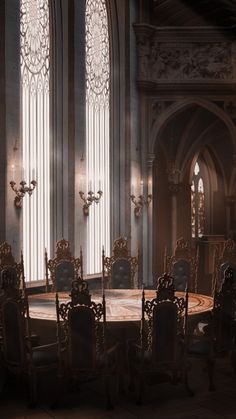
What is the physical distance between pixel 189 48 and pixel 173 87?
99cm

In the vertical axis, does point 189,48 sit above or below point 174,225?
above

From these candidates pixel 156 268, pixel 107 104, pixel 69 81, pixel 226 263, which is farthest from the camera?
pixel 156 268

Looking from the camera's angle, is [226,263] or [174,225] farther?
[174,225]

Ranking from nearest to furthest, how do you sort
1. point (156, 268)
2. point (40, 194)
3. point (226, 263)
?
point (226, 263) → point (40, 194) → point (156, 268)

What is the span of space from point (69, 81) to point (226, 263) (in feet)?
15.5

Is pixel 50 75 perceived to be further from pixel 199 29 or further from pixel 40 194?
pixel 199 29

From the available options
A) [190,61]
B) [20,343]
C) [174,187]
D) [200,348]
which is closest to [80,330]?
[20,343]

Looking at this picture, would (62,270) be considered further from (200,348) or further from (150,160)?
(150,160)

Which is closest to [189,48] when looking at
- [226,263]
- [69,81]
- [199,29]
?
[199,29]

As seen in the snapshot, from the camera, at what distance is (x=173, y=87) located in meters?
Result: 13.6

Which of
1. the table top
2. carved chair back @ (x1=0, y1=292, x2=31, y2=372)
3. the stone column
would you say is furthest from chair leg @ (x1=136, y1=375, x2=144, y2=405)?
the stone column

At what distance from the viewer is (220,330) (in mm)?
6770

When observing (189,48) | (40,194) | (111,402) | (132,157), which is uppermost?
(189,48)

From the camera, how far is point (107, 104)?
12867mm
